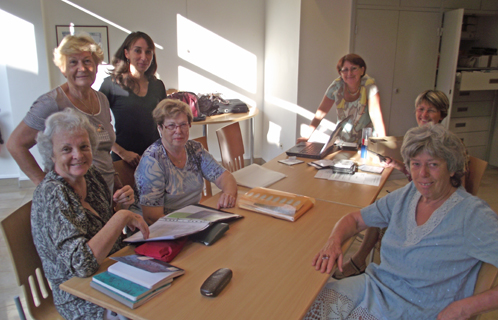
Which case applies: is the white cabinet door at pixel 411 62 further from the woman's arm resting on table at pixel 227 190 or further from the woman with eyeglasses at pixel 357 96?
the woman's arm resting on table at pixel 227 190

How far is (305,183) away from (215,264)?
1.04 meters

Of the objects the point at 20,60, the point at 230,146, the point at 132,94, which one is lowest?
the point at 230,146

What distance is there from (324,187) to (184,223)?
0.95m

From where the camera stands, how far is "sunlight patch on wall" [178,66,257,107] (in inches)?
188

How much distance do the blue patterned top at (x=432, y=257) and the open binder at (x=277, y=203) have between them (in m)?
0.44

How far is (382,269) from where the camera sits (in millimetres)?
1429

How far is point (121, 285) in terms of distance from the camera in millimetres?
1148

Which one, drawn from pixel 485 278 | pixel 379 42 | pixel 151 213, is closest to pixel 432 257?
pixel 485 278

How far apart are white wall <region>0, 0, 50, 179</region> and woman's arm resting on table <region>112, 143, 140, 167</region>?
2551 millimetres

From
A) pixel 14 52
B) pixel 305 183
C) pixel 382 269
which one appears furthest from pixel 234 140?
pixel 14 52

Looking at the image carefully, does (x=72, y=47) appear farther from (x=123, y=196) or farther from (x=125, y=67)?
(x=123, y=196)

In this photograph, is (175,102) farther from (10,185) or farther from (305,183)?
(10,185)

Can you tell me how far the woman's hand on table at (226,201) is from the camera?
1.87m

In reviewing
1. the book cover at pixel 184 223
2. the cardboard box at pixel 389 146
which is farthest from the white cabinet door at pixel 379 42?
the book cover at pixel 184 223
